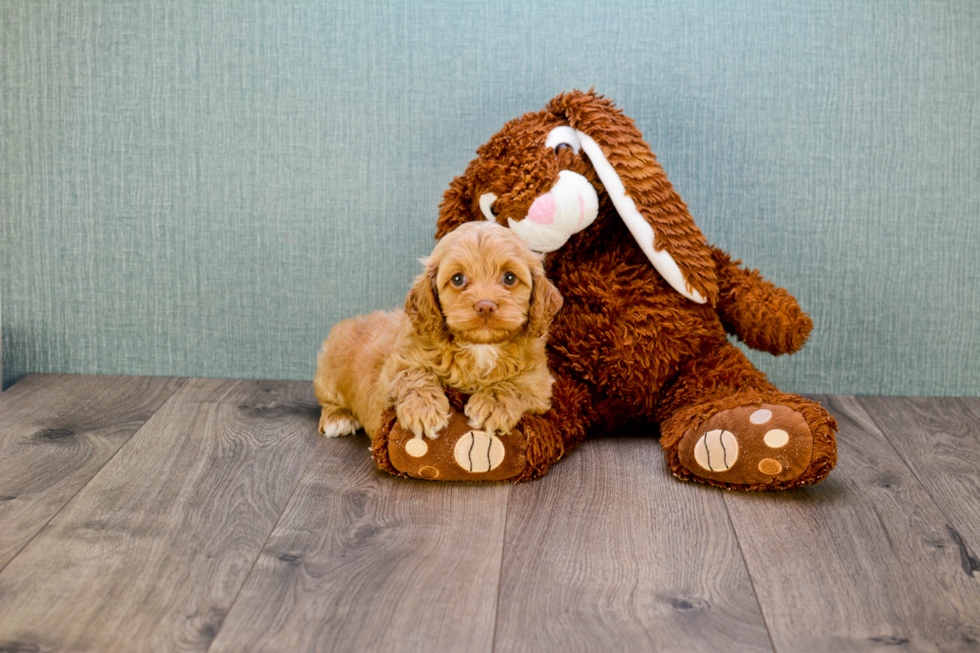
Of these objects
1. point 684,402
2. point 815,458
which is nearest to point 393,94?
point 684,402

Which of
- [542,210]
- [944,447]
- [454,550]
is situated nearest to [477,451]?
[454,550]

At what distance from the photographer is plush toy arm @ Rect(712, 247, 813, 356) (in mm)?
1726

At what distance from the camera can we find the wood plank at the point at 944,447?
57.8 inches

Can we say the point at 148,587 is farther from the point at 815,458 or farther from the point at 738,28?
the point at 738,28

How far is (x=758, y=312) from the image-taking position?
1729 millimetres

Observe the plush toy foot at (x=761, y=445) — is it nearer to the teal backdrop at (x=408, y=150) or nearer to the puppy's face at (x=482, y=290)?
the puppy's face at (x=482, y=290)

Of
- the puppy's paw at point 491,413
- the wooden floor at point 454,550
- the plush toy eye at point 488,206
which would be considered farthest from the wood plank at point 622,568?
the plush toy eye at point 488,206

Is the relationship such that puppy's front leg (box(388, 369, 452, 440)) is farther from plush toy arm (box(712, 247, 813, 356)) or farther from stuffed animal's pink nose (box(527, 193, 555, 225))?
plush toy arm (box(712, 247, 813, 356))

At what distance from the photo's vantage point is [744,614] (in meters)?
1.16

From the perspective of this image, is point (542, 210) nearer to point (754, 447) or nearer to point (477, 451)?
point (477, 451)

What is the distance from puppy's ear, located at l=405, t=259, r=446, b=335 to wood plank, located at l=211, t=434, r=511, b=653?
0.29m

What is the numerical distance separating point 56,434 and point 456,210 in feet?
3.13

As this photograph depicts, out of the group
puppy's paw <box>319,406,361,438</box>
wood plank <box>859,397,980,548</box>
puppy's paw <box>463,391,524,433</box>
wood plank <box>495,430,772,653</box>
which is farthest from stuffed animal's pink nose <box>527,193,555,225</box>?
wood plank <box>859,397,980,548</box>

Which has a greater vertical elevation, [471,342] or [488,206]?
[488,206]
